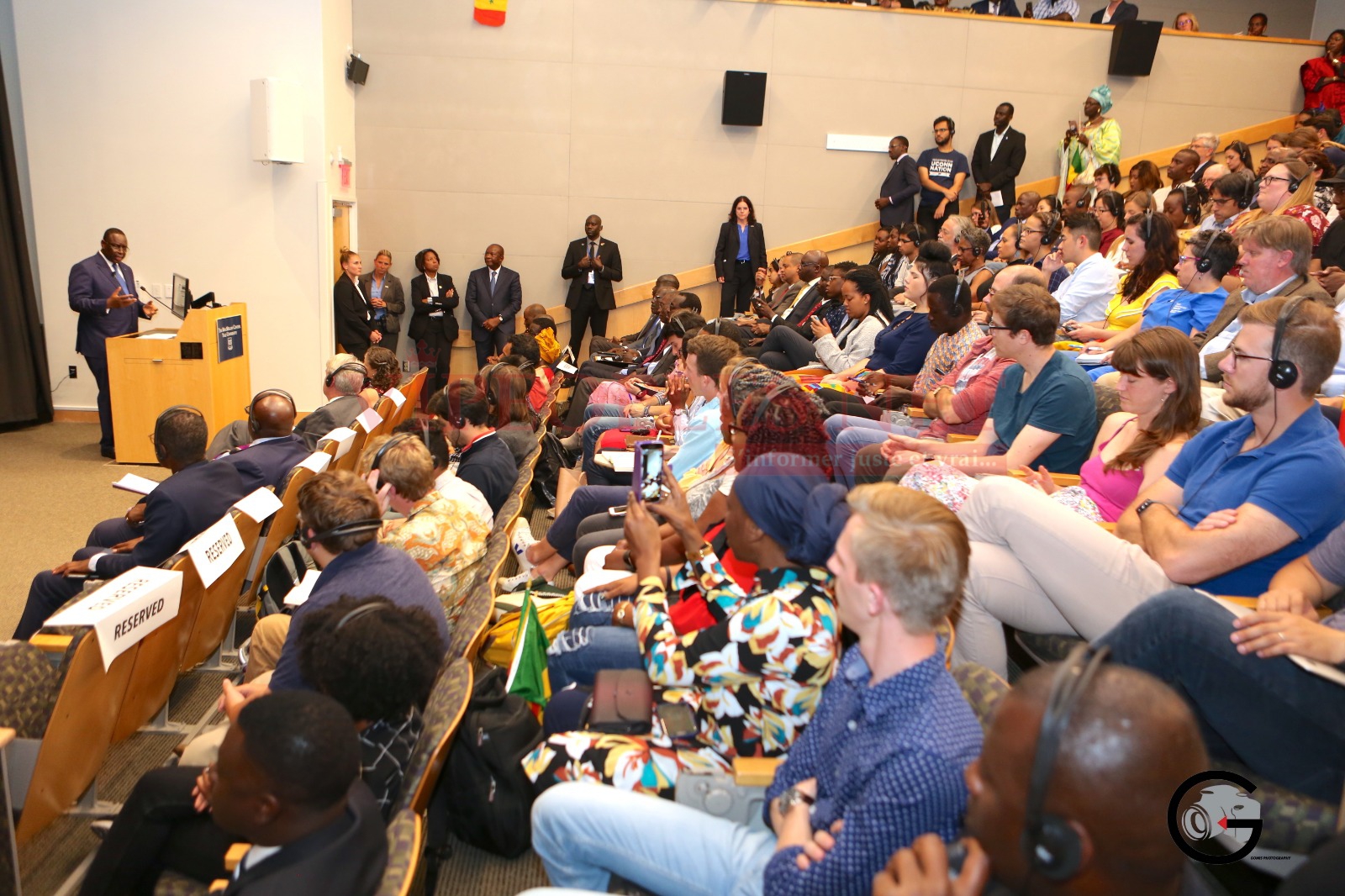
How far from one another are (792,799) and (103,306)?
7.15 meters

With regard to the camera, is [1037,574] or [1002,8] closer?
[1037,574]

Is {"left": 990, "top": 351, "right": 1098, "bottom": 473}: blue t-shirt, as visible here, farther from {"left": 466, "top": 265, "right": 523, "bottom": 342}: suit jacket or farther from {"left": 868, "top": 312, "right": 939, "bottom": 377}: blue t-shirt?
{"left": 466, "top": 265, "right": 523, "bottom": 342}: suit jacket

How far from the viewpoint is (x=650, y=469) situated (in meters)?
2.47

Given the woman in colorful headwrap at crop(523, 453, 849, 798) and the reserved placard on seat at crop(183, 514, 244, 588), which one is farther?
the reserved placard on seat at crop(183, 514, 244, 588)

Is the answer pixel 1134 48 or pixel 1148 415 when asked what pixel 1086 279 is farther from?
pixel 1134 48

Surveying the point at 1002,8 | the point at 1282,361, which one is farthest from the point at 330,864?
the point at 1002,8

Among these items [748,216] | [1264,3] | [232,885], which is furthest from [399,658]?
[1264,3]

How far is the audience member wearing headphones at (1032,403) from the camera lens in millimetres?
3068

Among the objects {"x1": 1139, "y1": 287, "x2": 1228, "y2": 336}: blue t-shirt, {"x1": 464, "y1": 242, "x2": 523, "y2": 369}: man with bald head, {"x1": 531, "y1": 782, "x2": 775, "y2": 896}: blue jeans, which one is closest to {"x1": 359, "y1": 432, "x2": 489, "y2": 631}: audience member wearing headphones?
{"x1": 531, "y1": 782, "x2": 775, "y2": 896}: blue jeans

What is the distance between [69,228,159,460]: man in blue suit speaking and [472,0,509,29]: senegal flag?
14.0 feet

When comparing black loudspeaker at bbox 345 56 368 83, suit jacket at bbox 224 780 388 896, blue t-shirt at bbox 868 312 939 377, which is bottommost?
suit jacket at bbox 224 780 388 896

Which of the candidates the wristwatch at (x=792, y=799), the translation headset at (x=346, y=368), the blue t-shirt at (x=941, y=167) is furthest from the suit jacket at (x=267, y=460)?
the blue t-shirt at (x=941, y=167)

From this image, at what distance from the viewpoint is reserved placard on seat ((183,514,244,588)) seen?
2.68m

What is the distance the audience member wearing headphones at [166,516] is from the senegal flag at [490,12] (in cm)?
727
